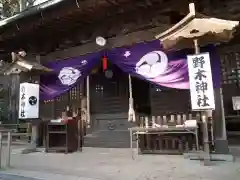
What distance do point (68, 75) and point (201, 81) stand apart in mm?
4937

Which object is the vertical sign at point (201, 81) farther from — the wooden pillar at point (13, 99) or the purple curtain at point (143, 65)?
the wooden pillar at point (13, 99)

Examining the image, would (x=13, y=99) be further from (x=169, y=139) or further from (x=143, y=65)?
(x=169, y=139)

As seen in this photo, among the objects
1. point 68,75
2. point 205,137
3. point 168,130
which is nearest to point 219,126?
point 205,137

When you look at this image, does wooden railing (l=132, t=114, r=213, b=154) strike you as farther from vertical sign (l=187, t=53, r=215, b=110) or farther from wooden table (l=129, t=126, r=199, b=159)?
vertical sign (l=187, t=53, r=215, b=110)

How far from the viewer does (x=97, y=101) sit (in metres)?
10.7

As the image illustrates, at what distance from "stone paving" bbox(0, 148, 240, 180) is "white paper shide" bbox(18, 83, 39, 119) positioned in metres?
2.35

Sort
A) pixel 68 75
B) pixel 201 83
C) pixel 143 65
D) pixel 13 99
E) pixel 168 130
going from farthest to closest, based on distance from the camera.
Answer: pixel 13 99 → pixel 68 75 → pixel 143 65 → pixel 168 130 → pixel 201 83

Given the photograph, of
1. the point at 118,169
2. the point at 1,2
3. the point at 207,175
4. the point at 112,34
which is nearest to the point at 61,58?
the point at 112,34

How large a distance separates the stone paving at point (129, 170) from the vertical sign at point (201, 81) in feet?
4.65

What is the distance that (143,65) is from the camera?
7.68 metres

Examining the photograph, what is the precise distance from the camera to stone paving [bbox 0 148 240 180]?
5021mm

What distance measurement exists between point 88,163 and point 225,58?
5436 millimetres

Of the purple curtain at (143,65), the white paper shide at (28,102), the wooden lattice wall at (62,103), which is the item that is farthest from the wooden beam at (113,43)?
the wooden lattice wall at (62,103)

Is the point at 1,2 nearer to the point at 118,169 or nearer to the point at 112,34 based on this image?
the point at 112,34
